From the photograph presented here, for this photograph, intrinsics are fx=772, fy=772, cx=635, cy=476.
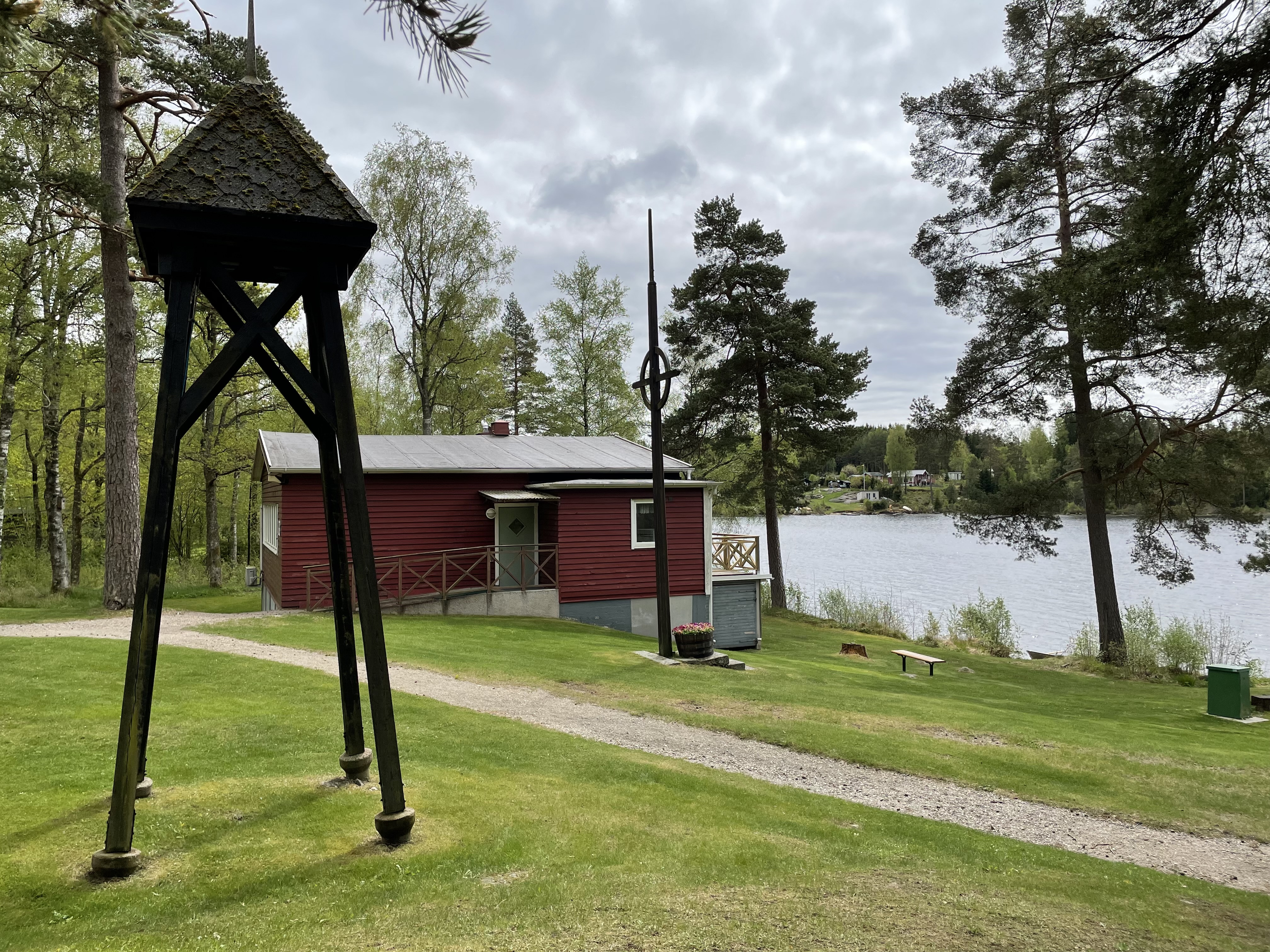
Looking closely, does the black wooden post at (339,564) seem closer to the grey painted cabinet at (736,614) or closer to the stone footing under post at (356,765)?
the stone footing under post at (356,765)

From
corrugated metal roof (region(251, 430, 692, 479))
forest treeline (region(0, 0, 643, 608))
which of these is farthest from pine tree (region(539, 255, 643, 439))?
corrugated metal roof (region(251, 430, 692, 479))

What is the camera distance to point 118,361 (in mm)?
13047

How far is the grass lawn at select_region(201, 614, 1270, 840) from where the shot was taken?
7371 millimetres

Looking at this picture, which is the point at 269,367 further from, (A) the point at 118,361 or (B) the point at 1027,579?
(B) the point at 1027,579

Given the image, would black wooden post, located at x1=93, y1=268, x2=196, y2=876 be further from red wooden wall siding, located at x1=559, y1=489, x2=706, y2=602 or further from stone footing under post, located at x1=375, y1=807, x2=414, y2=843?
red wooden wall siding, located at x1=559, y1=489, x2=706, y2=602

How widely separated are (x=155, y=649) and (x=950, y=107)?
21246 mm

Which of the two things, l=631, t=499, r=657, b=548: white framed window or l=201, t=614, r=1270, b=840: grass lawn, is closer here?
l=201, t=614, r=1270, b=840: grass lawn

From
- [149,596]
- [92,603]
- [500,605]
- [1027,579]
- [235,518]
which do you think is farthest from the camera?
[1027,579]

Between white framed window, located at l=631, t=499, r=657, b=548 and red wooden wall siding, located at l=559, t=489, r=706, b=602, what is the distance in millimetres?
86

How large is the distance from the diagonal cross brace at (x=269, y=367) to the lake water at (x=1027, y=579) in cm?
1912

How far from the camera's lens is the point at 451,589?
17203 millimetres

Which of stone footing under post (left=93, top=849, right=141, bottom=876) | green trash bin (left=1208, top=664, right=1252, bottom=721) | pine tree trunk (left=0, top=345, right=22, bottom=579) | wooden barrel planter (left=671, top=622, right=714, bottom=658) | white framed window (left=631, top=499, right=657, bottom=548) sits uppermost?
pine tree trunk (left=0, top=345, right=22, bottom=579)

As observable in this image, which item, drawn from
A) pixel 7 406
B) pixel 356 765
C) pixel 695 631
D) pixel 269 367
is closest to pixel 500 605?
pixel 695 631

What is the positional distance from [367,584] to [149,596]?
41.7 inches
